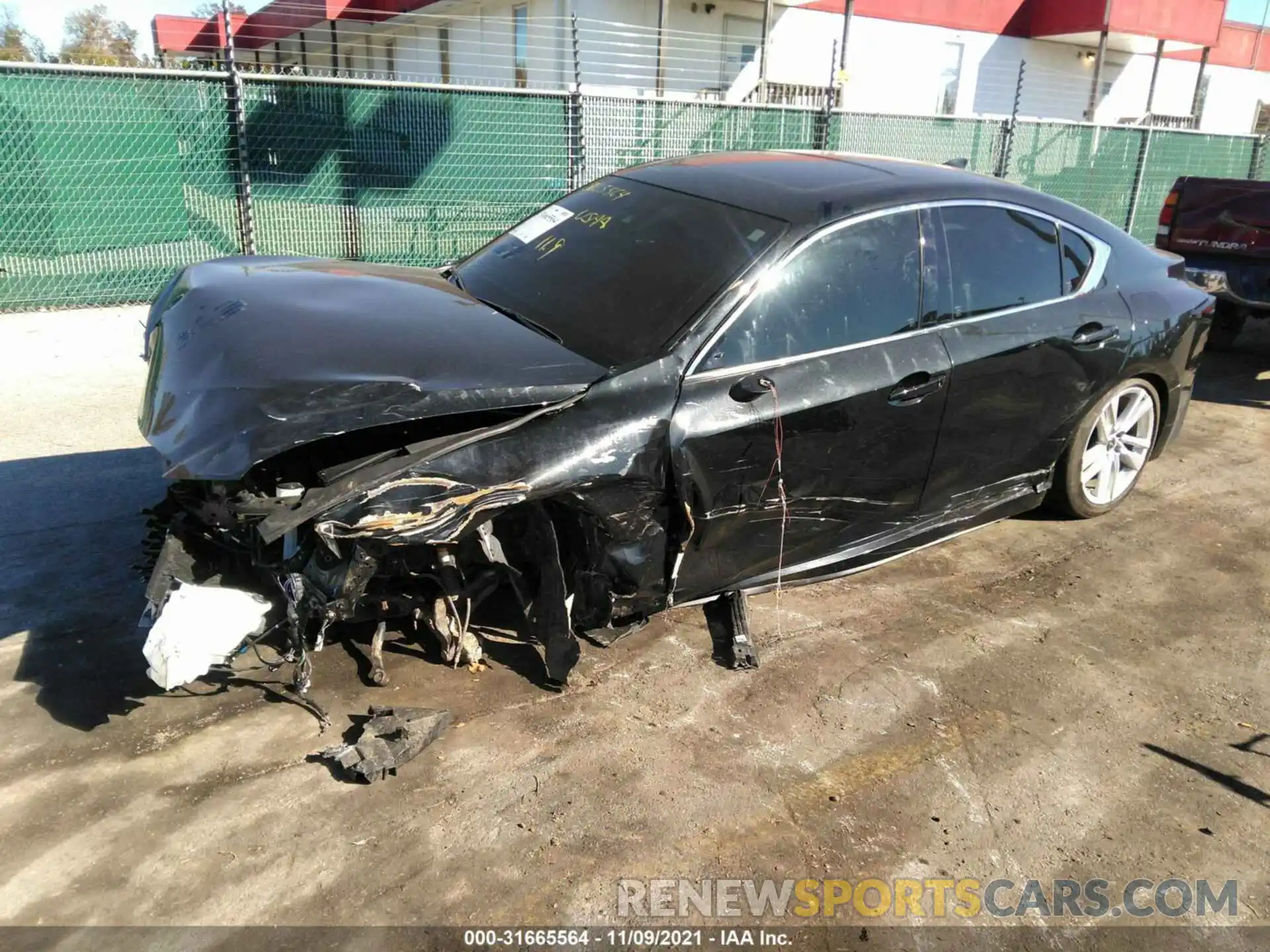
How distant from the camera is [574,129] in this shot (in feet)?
32.4

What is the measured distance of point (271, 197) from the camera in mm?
8969

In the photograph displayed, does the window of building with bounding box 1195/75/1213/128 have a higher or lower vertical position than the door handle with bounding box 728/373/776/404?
higher

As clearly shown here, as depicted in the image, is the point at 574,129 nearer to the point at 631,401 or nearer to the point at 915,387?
the point at 915,387

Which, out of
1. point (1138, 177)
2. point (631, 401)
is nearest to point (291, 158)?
point (631, 401)

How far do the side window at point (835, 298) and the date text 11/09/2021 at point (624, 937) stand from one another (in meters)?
1.77

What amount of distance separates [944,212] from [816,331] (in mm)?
891

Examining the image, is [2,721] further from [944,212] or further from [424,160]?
[424,160]

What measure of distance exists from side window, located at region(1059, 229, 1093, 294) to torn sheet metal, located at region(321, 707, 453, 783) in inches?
132

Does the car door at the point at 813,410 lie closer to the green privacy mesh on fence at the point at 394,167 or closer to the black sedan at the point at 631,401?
the black sedan at the point at 631,401

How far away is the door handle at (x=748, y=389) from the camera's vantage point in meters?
3.26

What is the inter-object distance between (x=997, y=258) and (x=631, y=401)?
197cm

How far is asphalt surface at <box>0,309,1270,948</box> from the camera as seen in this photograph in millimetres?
2535

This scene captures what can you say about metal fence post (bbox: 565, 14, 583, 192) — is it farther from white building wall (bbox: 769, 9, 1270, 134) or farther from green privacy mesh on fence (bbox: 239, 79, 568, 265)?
white building wall (bbox: 769, 9, 1270, 134)

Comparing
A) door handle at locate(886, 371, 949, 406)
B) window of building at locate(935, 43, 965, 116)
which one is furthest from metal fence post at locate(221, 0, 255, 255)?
window of building at locate(935, 43, 965, 116)
